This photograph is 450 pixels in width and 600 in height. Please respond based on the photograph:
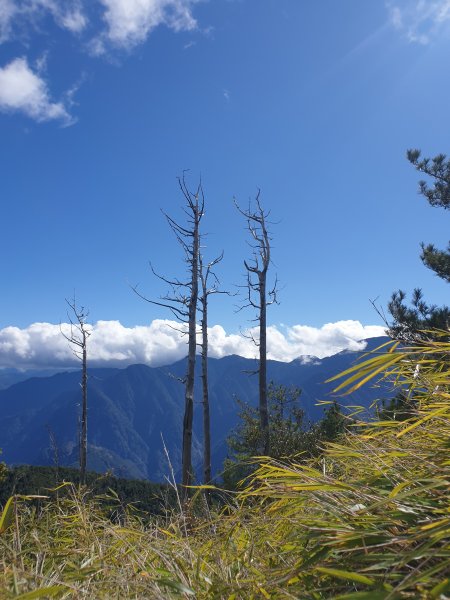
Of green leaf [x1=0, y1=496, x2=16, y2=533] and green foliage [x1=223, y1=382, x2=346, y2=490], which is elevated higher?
green leaf [x1=0, y1=496, x2=16, y2=533]

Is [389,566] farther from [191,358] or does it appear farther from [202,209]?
[202,209]

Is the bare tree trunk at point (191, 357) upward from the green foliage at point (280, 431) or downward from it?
upward

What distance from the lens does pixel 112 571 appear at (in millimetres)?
1805

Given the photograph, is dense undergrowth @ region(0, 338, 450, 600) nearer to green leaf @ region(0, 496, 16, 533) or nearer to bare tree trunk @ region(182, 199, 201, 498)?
green leaf @ region(0, 496, 16, 533)

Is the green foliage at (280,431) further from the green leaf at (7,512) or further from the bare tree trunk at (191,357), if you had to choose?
the green leaf at (7,512)

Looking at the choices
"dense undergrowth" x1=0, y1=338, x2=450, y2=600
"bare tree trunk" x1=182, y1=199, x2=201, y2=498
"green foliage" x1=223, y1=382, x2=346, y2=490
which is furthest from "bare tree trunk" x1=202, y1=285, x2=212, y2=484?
"dense undergrowth" x1=0, y1=338, x2=450, y2=600

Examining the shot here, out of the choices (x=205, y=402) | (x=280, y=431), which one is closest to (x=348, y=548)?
(x=205, y=402)

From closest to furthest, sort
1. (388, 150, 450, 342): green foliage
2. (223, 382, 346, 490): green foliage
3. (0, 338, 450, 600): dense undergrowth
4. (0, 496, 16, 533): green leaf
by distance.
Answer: (0, 338, 450, 600): dense undergrowth → (0, 496, 16, 533): green leaf → (388, 150, 450, 342): green foliage → (223, 382, 346, 490): green foliage

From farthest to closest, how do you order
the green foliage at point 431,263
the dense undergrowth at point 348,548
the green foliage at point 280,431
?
the green foliage at point 280,431, the green foliage at point 431,263, the dense undergrowth at point 348,548

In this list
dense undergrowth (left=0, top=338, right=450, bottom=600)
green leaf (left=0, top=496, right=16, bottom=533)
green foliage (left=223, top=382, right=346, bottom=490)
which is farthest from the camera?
green foliage (left=223, top=382, right=346, bottom=490)

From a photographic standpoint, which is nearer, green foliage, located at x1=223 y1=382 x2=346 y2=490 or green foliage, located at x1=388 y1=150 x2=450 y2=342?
green foliage, located at x1=388 y1=150 x2=450 y2=342

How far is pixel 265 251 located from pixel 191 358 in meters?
6.08

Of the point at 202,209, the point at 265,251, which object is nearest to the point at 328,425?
the point at 265,251

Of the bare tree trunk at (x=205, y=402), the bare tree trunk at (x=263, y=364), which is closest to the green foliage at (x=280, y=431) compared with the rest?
the bare tree trunk at (x=205, y=402)
